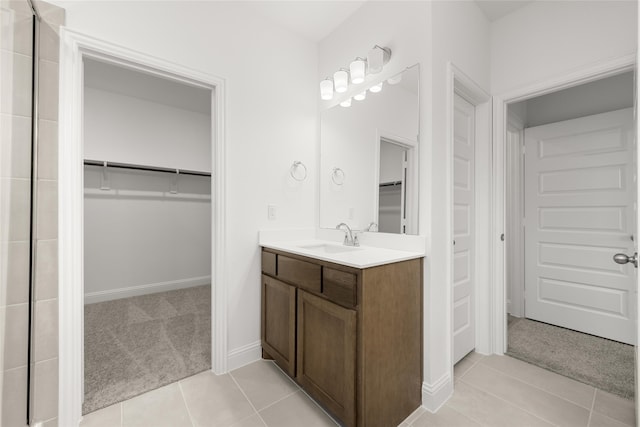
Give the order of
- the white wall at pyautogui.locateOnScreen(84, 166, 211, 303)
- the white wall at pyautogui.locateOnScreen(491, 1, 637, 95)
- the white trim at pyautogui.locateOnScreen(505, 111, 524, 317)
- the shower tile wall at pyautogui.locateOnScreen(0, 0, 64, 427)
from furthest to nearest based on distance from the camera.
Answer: the white wall at pyautogui.locateOnScreen(84, 166, 211, 303) < the white trim at pyautogui.locateOnScreen(505, 111, 524, 317) < the white wall at pyautogui.locateOnScreen(491, 1, 637, 95) < the shower tile wall at pyautogui.locateOnScreen(0, 0, 64, 427)

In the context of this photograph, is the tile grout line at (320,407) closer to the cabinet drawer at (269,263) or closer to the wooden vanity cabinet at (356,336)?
the wooden vanity cabinet at (356,336)

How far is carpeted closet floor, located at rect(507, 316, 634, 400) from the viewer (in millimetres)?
1843

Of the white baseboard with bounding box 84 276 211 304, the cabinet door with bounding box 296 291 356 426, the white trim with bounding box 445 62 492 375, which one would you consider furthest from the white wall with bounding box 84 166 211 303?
the white trim with bounding box 445 62 492 375

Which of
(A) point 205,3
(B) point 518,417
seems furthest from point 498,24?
(B) point 518,417

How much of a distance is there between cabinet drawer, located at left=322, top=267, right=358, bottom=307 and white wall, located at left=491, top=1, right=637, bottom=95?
77.7 inches

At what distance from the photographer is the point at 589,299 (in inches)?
98.6

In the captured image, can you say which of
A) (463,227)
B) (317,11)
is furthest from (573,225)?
(317,11)

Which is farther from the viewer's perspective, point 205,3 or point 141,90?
point 141,90

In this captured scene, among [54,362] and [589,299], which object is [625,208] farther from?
[54,362]

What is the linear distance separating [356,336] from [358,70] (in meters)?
1.70

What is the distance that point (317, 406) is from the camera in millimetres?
1619

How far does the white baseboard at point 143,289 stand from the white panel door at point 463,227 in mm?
3377

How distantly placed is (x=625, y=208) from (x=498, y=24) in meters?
1.86

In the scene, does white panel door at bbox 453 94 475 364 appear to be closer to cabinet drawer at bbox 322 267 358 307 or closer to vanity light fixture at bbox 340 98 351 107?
vanity light fixture at bbox 340 98 351 107
